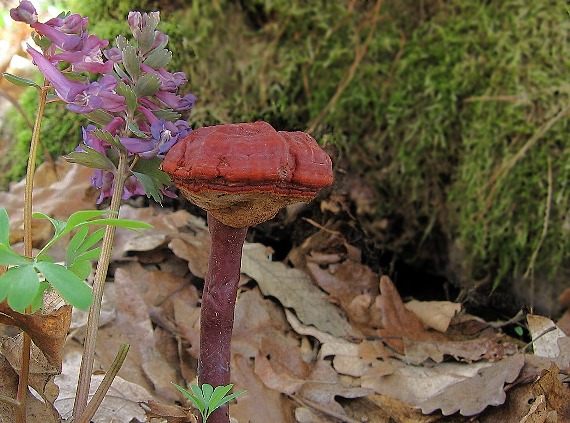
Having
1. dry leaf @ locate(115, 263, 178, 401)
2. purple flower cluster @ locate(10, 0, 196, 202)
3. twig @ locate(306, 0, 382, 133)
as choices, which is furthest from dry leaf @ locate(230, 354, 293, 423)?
twig @ locate(306, 0, 382, 133)

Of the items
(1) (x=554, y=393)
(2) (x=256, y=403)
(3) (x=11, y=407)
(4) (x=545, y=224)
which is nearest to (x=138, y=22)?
(3) (x=11, y=407)

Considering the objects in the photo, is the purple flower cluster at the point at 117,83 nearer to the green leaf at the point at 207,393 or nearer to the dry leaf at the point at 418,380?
the green leaf at the point at 207,393

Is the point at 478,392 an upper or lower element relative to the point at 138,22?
lower

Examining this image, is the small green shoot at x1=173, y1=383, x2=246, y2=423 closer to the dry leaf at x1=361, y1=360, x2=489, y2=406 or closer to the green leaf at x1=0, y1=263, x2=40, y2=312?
the green leaf at x1=0, y1=263, x2=40, y2=312

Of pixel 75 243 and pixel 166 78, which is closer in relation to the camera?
pixel 75 243

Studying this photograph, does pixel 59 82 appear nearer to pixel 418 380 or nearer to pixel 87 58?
pixel 87 58

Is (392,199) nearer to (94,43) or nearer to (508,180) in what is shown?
(508,180)
